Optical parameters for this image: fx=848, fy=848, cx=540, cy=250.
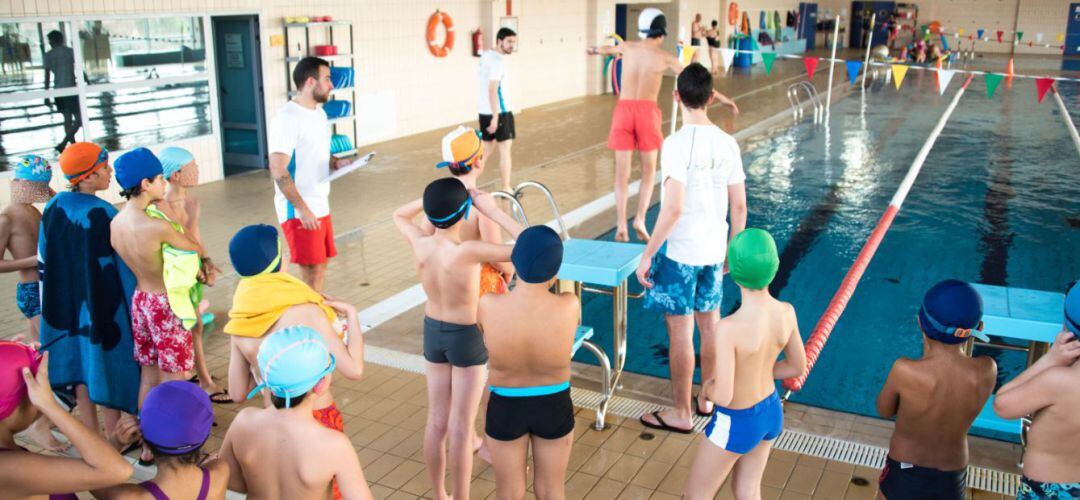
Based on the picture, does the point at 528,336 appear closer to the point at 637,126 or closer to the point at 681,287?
the point at 681,287

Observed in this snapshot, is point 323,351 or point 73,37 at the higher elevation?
point 73,37

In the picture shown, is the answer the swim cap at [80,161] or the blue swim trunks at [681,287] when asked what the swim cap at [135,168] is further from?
the blue swim trunks at [681,287]

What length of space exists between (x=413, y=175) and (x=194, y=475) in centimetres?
912

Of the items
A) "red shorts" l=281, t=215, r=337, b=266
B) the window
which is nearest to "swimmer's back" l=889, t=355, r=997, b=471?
"red shorts" l=281, t=215, r=337, b=266

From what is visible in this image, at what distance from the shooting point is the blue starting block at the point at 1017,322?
3.65 metres

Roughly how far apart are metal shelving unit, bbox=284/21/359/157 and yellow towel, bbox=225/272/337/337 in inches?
344

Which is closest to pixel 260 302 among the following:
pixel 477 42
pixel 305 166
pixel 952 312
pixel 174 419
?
pixel 174 419

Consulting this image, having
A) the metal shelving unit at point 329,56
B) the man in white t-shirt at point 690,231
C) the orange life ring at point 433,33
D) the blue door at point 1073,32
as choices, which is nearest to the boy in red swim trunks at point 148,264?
the man in white t-shirt at point 690,231

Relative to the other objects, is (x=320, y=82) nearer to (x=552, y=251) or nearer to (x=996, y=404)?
(x=552, y=251)

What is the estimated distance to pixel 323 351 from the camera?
2.41 meters

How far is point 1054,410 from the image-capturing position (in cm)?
258

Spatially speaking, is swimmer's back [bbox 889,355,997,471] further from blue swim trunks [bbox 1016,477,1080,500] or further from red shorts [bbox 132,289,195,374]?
red shorts [bbox 132,289,195,374]

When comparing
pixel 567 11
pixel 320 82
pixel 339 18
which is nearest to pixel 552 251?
pixel 320 82

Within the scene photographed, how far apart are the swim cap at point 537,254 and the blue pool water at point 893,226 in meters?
2.64
